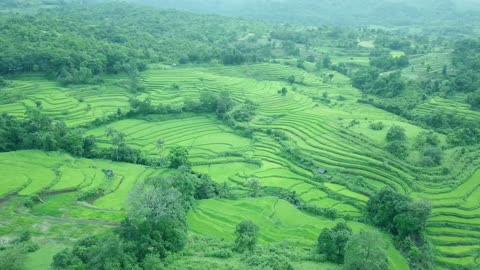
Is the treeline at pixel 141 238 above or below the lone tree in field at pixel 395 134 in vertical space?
below

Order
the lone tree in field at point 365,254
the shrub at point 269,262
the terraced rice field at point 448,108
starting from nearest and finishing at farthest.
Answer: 1. the lone tree in field at point 365,254
2. the shrub at point 269,262
3. the terraced rice field at point 448,108

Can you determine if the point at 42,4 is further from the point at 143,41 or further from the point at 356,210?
the point at 356,210

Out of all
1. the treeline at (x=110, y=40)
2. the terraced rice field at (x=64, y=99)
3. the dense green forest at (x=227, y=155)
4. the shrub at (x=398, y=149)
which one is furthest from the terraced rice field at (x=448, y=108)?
Answer: the terraced rice field at (x=64, y=99)

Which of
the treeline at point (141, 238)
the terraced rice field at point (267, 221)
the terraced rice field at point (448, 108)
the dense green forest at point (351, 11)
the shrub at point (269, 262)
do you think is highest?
the dense green forest at point (351, 11)

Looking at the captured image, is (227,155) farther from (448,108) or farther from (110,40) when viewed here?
(110,40)

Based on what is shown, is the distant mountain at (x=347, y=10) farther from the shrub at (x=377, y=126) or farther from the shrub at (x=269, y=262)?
the shrub at (x=269, y=262)

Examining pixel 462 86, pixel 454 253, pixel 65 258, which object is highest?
pixel 462 86

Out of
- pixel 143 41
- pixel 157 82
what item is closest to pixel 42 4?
pixel 143 41

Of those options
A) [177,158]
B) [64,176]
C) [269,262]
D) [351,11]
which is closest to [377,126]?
[177,158]
